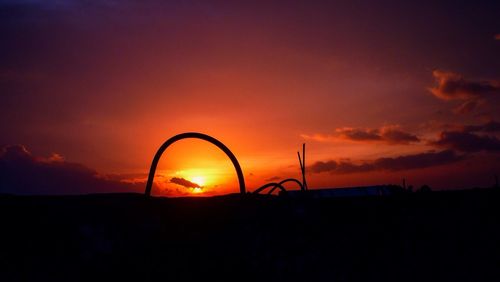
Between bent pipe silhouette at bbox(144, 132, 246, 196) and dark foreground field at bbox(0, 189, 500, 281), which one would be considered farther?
bent pipe silhouette at bbox(144, 132, 246, 196)

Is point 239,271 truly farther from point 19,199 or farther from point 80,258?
point 19,199

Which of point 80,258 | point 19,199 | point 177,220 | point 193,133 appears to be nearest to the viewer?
point 80,258

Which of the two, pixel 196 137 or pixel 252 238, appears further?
pixel 196 137

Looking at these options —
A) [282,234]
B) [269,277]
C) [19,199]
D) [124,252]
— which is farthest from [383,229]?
[19,199]

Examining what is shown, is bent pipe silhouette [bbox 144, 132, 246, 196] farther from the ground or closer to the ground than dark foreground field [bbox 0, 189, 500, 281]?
farther from the ground

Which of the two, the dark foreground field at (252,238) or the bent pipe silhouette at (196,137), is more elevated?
the bent pipe silhouette at (196,137)

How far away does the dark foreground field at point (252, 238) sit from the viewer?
10.7 feet

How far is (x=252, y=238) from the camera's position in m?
3.84

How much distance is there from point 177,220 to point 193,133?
1.65 m

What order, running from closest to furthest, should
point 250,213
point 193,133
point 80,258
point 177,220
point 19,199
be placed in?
1. point 80,258
2. point 19,199
3. point 177,220
4. point 250,213
5. point 193,133

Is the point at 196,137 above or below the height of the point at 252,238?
above

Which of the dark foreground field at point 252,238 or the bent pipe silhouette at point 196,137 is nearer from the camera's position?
the dark foreground field at point 252,238

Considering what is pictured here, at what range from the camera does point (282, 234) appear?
12.7 ft

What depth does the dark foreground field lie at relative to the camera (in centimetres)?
327
